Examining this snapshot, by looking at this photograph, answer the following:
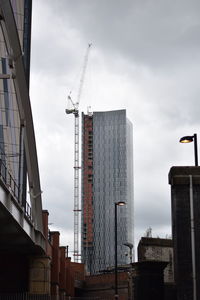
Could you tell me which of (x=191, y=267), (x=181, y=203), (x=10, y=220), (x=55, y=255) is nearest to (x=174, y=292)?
(x=191, y=267)

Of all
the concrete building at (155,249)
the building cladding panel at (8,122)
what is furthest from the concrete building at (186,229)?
the building cladding panel at (8,122)

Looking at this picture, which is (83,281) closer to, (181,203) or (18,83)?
(18,83)

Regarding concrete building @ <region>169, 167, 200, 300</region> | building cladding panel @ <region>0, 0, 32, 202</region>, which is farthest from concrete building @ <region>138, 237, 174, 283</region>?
building cladding panel @ <region>0, 0, 32, 202</region>

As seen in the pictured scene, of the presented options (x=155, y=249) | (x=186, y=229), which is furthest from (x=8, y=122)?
(x=186, y=229)

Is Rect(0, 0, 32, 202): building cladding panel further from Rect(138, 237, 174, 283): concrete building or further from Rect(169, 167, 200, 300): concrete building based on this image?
Rect(169, 167, 200, 300): concrete building

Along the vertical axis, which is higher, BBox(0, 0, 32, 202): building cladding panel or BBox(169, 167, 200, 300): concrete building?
BBox(0, 0, 32, 202): building cladding panel

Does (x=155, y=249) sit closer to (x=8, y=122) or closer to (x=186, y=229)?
(x=186, y=229)

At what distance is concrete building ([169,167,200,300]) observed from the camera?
2114 centimetres

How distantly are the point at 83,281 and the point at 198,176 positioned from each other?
182 ft

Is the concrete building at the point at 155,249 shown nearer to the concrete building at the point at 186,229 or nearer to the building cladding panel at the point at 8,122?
the concrete building at the point at 186,229

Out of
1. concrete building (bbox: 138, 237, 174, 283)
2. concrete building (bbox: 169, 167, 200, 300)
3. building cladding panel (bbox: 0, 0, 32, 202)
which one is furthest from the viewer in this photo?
building cladding panel (bbox: 0, 0, 32, 202)

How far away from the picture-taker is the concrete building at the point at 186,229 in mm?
21141

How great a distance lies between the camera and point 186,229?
21609mm

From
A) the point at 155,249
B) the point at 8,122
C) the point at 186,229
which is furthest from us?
the point at 8,122
